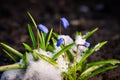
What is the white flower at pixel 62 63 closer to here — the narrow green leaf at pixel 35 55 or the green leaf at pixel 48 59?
the green leaf at pixel 48 59

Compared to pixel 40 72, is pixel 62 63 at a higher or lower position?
higher

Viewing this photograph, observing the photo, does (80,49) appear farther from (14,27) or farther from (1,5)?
(1,5)

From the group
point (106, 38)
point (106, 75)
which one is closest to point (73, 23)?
point (106, 38)

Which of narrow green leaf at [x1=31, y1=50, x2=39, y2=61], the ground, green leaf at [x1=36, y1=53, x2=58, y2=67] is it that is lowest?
green leaf at [x1=36, y1=53, x2=58, y2=67]

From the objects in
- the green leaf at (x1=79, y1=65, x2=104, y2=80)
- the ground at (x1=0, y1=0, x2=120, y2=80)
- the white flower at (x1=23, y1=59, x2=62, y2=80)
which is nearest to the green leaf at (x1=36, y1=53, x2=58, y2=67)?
the white flower at (x1=23, y1=59, x2=62, y2=80)

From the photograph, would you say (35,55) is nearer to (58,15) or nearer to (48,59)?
(48,59)

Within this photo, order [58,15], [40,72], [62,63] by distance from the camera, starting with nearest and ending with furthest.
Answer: [40,72], [62,63], [58,15]

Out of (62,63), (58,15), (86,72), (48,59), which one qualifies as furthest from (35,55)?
(58,15)

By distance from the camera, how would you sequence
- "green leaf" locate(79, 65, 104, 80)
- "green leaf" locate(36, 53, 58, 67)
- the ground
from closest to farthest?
"green leaf" locate(36, 53, 58, 67)
"green leaf" locate(79, 65, 104, 80)
the ground

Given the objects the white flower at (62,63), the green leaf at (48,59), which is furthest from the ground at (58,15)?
the green leaf at (48,59)

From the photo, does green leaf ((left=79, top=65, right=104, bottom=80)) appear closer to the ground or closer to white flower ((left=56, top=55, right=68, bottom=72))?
white flower ((left=56, top=55, right=68, bottom=72))

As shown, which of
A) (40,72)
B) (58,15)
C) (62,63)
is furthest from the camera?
(58,15)
